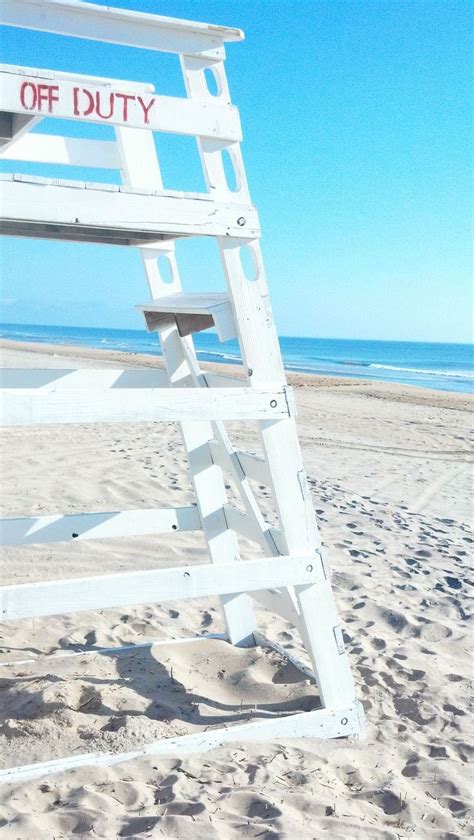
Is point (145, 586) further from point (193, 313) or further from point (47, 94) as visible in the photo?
point (47, 94)

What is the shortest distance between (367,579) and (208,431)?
1966 millimetres

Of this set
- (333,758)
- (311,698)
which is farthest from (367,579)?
(333,758)

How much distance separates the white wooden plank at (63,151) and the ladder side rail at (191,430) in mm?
82

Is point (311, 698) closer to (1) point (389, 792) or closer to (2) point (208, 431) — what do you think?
(1) point (389, 792)

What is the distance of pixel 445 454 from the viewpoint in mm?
10516

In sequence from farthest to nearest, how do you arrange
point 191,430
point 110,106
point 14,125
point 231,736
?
point 191,430, point 231,736, point 14,125, point 110,106

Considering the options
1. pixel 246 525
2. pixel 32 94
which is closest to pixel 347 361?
pixel 246 525

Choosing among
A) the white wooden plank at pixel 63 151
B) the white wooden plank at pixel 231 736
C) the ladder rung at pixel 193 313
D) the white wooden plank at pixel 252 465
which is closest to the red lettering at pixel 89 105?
the white wooden plank at pixel 63 151

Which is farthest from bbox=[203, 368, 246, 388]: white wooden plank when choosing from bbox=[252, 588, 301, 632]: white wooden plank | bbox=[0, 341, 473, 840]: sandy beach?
bbox=[0, 341, 473, 840]: sandy beach

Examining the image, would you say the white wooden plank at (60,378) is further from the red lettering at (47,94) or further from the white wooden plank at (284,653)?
the white wooden plank at (284,653)

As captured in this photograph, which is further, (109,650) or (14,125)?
(109,650)

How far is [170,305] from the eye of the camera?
2.86 m

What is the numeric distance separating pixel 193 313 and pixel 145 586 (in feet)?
2.98

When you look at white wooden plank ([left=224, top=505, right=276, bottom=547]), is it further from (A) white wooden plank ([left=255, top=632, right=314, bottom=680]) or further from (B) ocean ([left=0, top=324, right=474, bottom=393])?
(B) ocean ([left=0, top=324, right=474, bottom=393])
